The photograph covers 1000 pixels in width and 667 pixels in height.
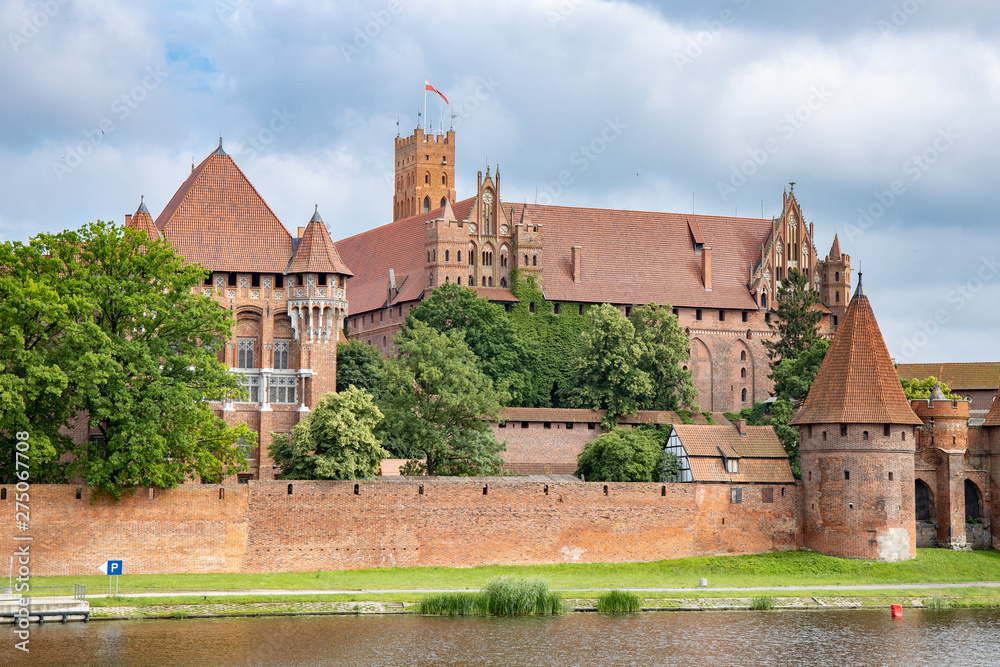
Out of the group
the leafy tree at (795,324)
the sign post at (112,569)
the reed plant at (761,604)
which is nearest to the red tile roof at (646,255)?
the leafy tree at (795,324)

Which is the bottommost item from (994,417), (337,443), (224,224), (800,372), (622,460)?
(622,460)

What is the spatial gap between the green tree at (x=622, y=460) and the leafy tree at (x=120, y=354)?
15123mm

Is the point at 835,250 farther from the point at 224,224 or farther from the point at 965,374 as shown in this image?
the point at 224,224

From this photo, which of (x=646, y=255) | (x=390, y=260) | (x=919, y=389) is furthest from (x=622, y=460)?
(x=390, y=260)

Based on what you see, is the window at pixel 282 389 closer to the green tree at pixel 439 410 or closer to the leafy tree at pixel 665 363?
the green tree at pixel 439 410

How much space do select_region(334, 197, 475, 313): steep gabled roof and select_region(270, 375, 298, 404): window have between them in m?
19.1

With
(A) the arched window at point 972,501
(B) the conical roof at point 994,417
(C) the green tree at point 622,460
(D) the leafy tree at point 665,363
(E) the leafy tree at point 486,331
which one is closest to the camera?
(C) the green tree at point 622,460

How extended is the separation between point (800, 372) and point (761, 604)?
22131mm

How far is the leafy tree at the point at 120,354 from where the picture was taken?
4275cm

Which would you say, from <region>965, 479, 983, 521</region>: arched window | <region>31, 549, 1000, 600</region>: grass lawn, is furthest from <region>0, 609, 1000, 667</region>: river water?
<region>965, 479, 983, 521</region>: arched window

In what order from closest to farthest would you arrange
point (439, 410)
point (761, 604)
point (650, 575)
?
point (761, 604) → point (650, 575) → point (439, 410)

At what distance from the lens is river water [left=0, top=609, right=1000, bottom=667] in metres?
34.7

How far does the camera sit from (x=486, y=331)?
70.7 meters

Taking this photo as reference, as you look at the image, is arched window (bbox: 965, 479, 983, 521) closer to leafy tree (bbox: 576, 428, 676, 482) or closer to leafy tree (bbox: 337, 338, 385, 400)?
leafy tree (bbox: 576, 428, 676, 482)
